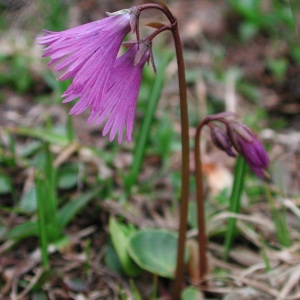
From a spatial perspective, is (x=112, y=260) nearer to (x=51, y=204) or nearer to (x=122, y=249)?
Result: (x=122, y=249)

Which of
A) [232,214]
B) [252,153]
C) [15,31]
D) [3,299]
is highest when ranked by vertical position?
[15,31]

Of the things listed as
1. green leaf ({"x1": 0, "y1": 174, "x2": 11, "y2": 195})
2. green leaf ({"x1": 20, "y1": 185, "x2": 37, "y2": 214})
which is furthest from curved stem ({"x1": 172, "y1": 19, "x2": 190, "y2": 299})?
green leaf ({"x1": 0, "y1": 174, "x2": 11, "y2": 195})

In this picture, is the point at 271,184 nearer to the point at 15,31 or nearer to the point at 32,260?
the point at 32,260

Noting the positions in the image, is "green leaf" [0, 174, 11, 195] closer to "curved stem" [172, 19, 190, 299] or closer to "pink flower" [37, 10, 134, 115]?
"curved stem" [172, 19, 190, 299]

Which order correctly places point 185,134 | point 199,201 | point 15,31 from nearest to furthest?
point 185,134, point 199,201, point 15,31

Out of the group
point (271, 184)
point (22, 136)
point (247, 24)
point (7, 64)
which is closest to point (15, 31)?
point (7, 64)
